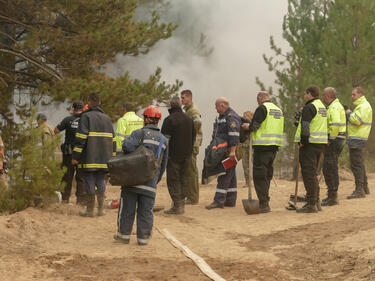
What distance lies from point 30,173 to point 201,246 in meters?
2.91

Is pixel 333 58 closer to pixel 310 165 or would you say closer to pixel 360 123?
pixel 360 123

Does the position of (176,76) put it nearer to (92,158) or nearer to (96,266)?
(92,158)

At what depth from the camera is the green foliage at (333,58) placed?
1555cm

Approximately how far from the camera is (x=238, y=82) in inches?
1159

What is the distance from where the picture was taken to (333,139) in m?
9.19

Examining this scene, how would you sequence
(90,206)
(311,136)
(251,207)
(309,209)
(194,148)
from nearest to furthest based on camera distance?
(90,206), (311,136), (309,209), (251,207), (194,148)

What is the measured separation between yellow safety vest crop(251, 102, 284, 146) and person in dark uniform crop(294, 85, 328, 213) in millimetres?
373

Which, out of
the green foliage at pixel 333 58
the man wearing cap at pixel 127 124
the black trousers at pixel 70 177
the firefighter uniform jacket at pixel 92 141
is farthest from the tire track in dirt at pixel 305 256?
the green foliage at pixel 333 58

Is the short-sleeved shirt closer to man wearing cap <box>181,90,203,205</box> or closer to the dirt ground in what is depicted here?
the dirt ground

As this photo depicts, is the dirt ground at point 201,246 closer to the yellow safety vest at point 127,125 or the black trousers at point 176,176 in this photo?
the black trousers at point 176,176

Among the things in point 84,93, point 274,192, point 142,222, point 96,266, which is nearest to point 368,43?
point 274,192

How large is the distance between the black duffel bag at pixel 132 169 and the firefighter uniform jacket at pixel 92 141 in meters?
1.86

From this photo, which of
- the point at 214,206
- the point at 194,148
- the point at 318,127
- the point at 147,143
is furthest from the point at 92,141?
the point at 318,127

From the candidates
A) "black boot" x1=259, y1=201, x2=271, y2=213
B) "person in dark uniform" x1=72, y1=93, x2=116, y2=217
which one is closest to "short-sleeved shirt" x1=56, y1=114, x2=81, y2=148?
"person in dark uniform" x1=72, y1=93, x2=116, y2=217
